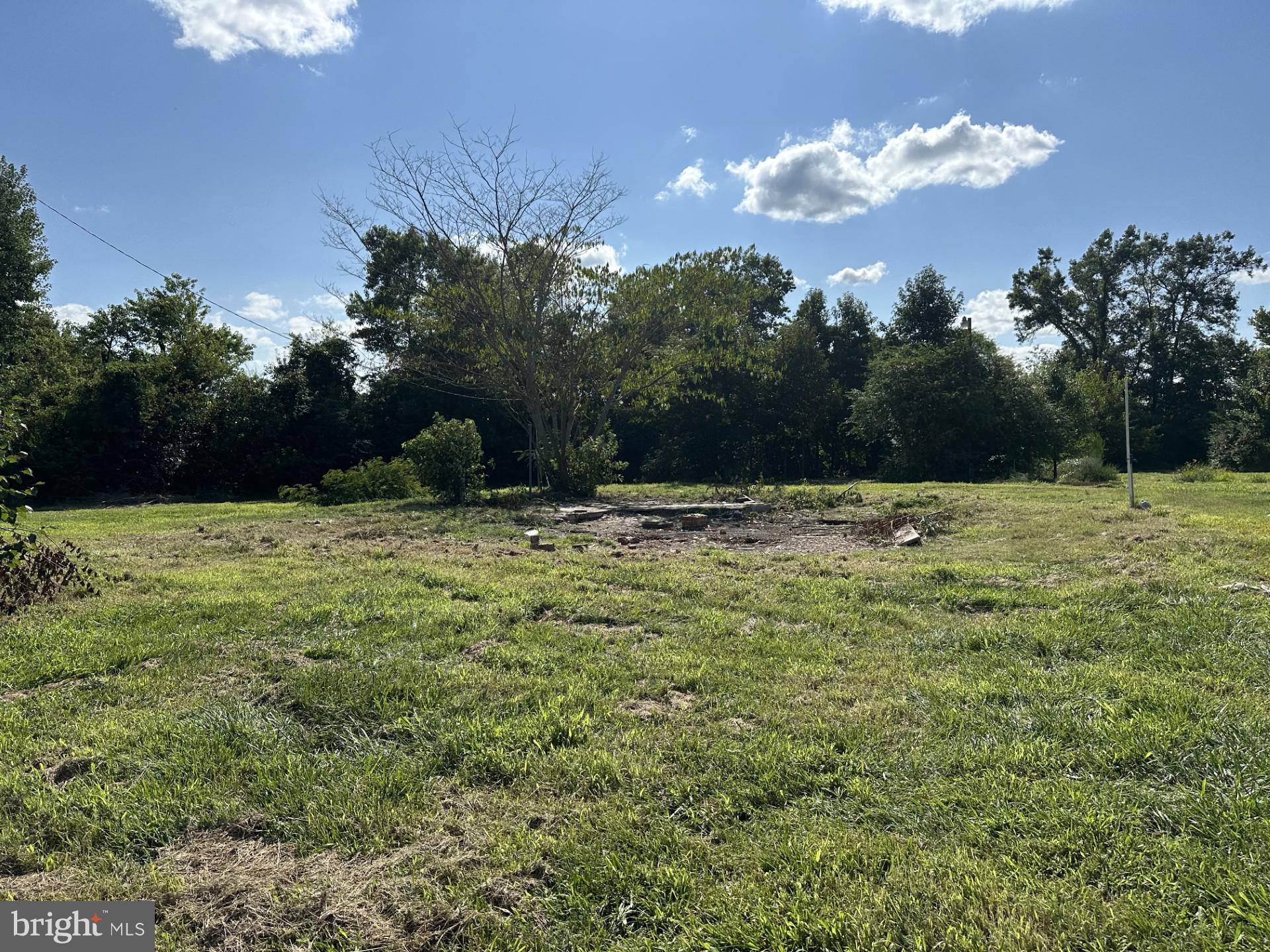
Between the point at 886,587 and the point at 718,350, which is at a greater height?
the point at 718,350

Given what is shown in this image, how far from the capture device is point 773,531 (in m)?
10.4

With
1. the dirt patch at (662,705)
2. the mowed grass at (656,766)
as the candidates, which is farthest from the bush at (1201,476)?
the dirt patch at (662,705)

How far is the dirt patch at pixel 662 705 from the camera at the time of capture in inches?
126

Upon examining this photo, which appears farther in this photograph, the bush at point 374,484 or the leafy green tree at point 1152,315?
the leafy green tree at point 1152,315

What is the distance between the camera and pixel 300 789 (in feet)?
8.45

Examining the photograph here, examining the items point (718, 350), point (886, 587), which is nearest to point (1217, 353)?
point (718, 350)

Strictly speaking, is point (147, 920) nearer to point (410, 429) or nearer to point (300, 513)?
point (300, 513)

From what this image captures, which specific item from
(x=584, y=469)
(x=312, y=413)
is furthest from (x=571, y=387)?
(x=312, y=413)

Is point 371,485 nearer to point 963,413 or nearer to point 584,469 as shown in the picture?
point 584,469

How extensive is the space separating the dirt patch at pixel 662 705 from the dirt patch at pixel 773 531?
15.7ft

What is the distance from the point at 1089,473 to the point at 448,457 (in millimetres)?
15731

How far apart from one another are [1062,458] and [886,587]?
803 inches

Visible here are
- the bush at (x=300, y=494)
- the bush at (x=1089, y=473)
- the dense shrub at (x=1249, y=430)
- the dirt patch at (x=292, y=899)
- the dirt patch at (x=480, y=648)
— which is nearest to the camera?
the dirt patch at (x=292, y=899)

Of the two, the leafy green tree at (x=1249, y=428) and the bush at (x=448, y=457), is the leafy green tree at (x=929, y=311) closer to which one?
the leafy green tree at (x=1249, y=428)
